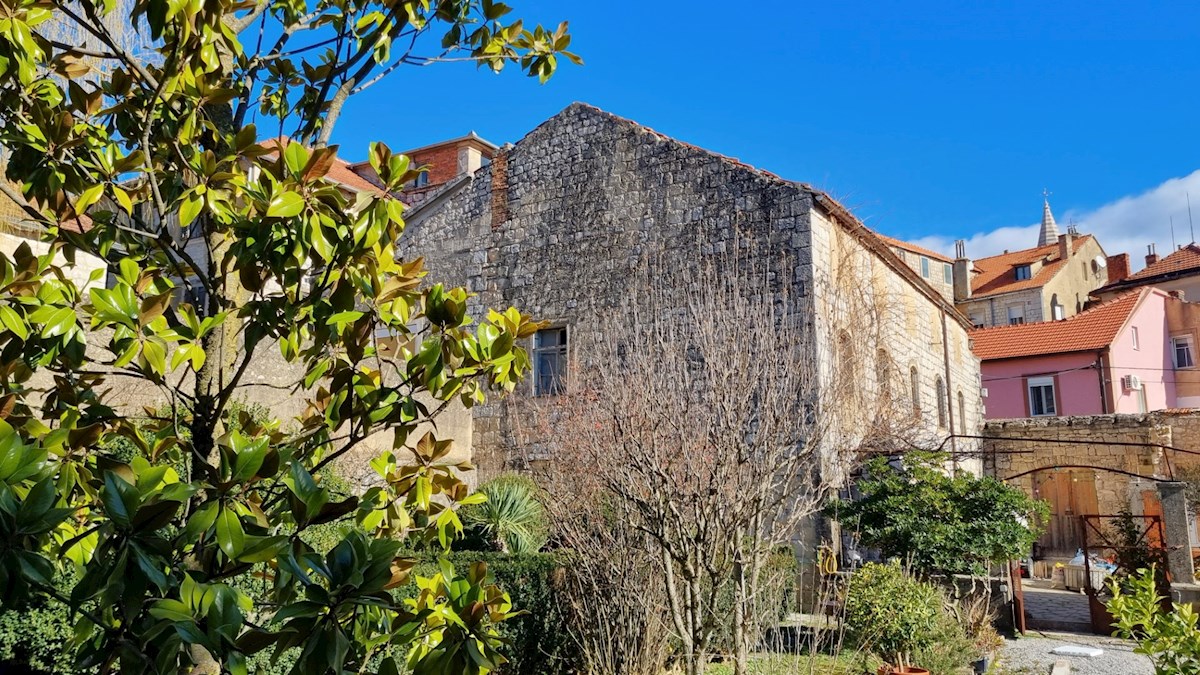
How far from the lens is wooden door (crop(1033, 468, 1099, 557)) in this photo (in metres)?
23.3

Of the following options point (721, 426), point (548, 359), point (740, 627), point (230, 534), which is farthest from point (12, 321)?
point (548, 359)

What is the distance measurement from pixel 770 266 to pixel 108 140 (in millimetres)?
10967

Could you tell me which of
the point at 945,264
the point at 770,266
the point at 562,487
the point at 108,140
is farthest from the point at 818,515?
the point at 945,264

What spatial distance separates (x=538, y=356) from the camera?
14844mm

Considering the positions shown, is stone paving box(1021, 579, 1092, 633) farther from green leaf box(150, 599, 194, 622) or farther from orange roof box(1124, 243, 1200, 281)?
orange roof box(1124, 243, 1200, 281)

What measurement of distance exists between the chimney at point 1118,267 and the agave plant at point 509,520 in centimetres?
3925

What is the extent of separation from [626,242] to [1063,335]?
19665mm

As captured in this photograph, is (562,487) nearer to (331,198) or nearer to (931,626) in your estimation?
(931,626)

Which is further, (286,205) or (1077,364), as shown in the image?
(1077,364)

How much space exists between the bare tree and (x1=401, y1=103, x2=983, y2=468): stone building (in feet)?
0.51

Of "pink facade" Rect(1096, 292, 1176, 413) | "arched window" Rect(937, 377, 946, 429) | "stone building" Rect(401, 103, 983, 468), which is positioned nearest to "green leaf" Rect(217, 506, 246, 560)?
"stone building" Rect(401, 103, 983, 468)

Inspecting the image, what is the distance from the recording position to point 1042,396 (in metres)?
27.4

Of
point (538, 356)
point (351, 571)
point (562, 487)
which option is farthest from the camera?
point (538, 356)

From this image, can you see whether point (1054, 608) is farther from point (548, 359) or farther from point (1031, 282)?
point (1031, 282)
